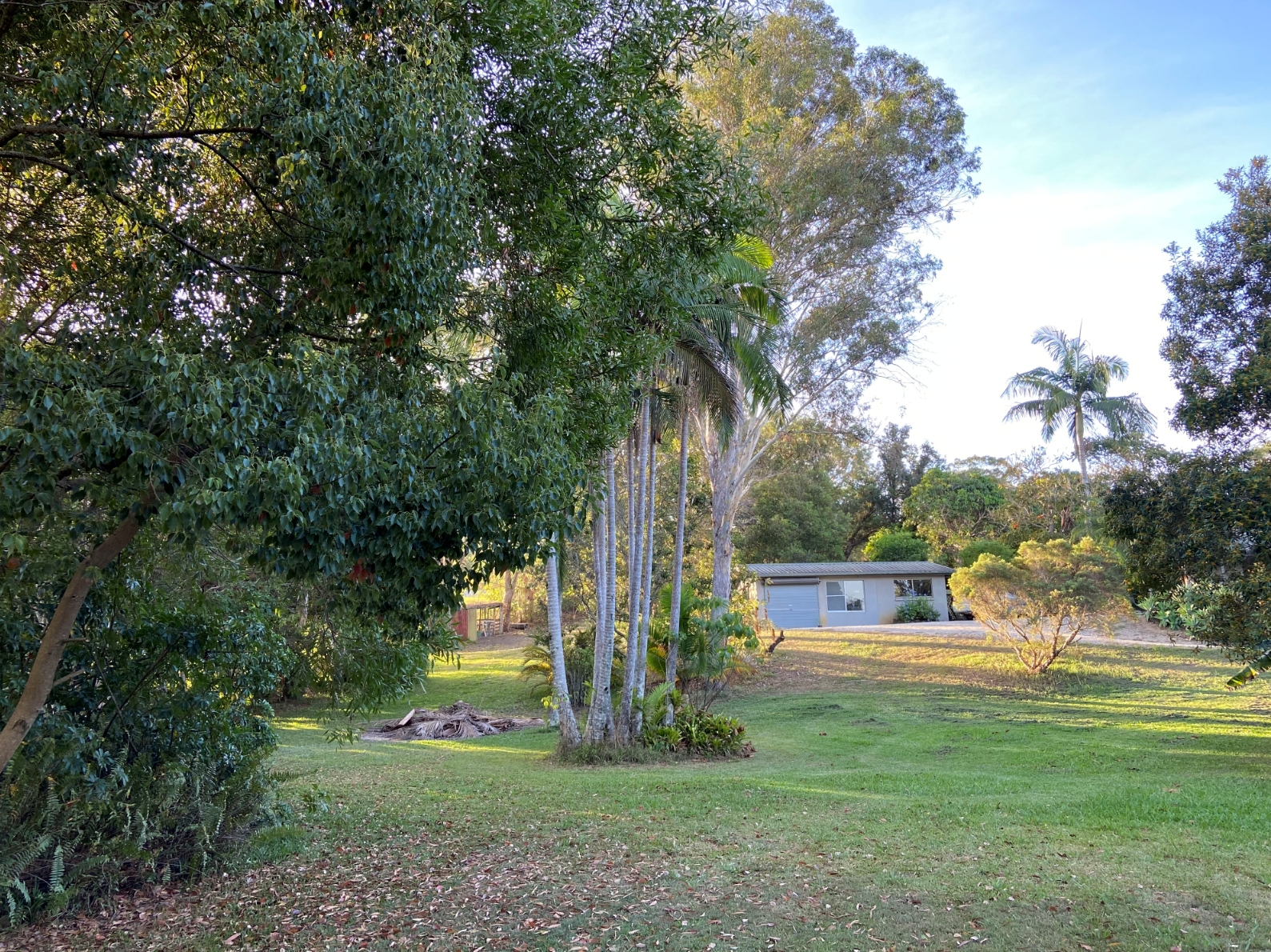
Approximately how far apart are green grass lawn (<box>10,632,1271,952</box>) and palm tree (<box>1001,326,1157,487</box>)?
20.3 m

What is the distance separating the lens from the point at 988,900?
19.4 feet

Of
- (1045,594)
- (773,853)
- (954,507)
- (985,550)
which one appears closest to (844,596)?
(985,550)

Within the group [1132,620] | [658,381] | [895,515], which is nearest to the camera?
[658,381]

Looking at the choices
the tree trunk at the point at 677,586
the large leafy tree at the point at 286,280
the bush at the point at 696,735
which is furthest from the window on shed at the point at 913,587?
the large leafy tree at the point at 286,280

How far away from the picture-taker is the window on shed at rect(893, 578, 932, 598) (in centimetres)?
3784

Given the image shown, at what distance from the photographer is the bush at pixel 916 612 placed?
3700 cm

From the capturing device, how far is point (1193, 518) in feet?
40.6

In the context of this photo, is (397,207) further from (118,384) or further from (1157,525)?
(1157,525)

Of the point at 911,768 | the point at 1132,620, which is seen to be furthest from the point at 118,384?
the point at 1132,620

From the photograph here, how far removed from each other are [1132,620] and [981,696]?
1172 cm

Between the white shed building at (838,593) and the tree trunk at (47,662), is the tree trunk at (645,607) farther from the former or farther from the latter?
the white shed building at (838,593)

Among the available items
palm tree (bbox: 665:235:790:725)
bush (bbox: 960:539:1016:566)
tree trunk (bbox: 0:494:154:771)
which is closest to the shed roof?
bush (bbox: 960:539:1016:566)

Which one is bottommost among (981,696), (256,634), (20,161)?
(981,696)

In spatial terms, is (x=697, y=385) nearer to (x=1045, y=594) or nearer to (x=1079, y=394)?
(x=1045, y=594)
